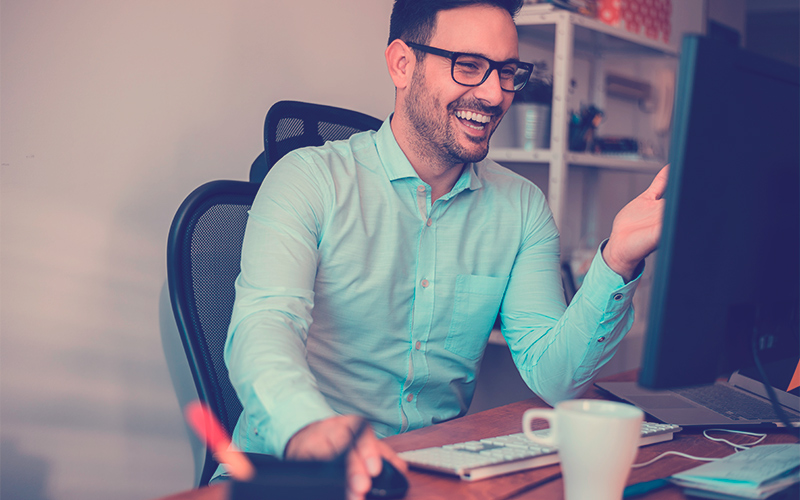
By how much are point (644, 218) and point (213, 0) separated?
3.42 ft

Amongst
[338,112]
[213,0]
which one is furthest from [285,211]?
[213,0]

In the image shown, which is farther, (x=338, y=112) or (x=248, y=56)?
(x=248, y=56)

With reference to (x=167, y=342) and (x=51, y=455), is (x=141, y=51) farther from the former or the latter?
(x=51, y=455)

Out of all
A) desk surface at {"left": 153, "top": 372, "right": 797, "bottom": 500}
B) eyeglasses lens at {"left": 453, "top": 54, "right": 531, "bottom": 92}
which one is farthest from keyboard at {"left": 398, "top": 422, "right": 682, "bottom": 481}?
eyeglasses lens at {"left": 453, "top": 54, "right": 531, "bottom": 92}

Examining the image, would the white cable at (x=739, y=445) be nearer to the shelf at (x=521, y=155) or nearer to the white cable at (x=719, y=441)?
the white cable at (x=719, y=441)

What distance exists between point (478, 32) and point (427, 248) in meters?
0.42

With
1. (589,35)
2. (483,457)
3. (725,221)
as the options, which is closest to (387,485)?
(483,457)

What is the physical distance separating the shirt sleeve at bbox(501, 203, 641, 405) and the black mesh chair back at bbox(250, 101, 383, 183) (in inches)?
17.5

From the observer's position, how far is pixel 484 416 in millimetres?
971

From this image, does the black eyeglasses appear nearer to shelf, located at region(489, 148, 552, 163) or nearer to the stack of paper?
shelf, located at region(489, 148, 552, 163)

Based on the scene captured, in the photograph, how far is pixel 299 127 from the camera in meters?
1.30

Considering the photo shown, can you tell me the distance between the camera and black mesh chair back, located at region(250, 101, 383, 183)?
124 cm

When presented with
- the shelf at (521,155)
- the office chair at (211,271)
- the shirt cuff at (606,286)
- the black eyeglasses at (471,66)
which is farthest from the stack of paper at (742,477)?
the shelf at (521,155)

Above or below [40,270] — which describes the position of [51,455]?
below
